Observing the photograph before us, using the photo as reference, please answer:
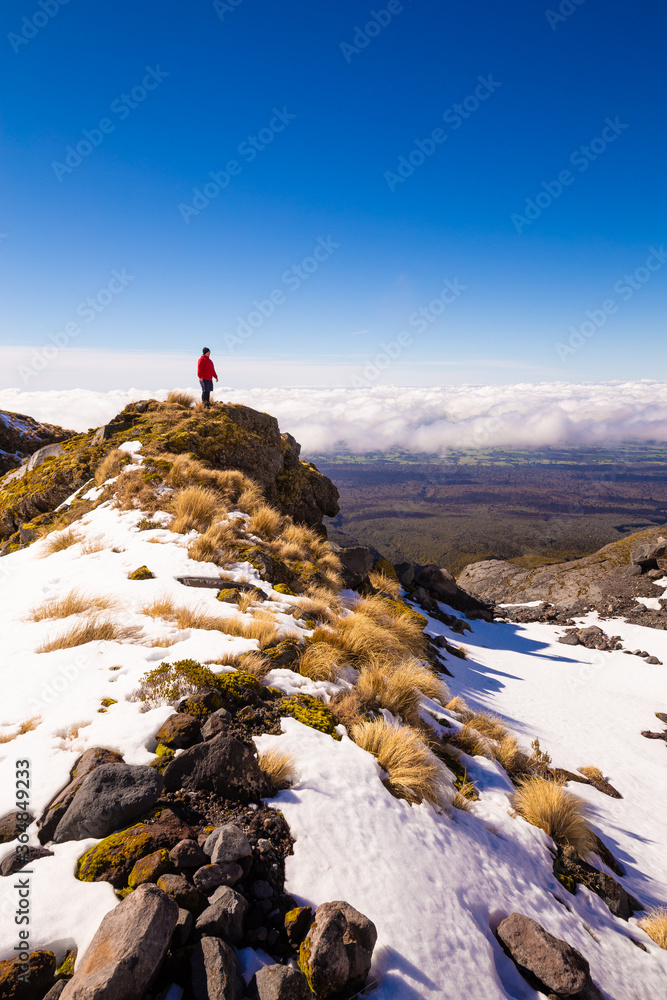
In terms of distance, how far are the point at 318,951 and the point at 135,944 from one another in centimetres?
99

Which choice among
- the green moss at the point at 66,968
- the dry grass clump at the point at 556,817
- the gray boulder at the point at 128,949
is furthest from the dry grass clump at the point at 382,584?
the green moss at the point at 66,968

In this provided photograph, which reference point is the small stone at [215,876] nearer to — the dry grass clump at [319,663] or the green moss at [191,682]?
the green moss at [191,682]

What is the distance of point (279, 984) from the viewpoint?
2.17 m

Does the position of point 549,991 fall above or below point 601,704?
above

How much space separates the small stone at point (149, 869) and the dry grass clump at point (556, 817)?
4.60 meters

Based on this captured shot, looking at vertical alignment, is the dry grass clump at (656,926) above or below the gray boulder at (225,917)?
below

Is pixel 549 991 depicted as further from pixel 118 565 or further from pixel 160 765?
pixel 118 565

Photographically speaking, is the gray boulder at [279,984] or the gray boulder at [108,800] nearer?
the gray boulder at [279,984]

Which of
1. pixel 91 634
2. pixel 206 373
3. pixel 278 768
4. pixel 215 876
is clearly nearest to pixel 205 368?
pixel 206 373

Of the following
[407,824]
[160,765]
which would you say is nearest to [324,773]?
[407,824]

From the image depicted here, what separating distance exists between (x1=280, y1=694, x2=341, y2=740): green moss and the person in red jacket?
14382mm

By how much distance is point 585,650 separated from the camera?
83.8ft

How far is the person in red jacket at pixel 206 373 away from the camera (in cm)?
1642

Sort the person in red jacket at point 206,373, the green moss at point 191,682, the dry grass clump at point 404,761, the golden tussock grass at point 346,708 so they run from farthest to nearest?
1. the person in red jacket at point 206,373
2. the golden tussock grass at point 346,708
3. the green moss at point 191,682
4. the dry grass clump at point 404,761
